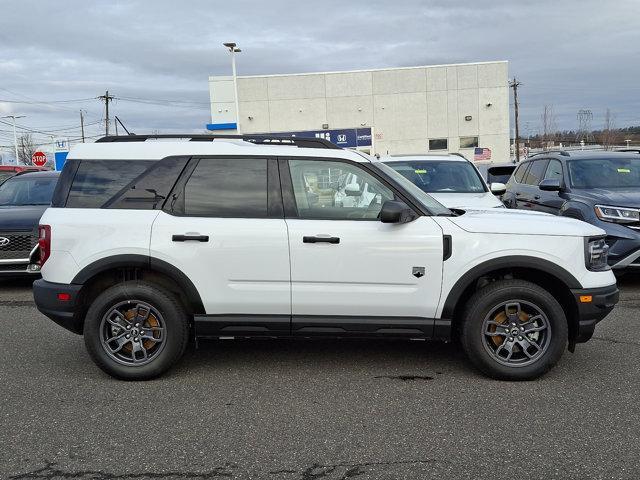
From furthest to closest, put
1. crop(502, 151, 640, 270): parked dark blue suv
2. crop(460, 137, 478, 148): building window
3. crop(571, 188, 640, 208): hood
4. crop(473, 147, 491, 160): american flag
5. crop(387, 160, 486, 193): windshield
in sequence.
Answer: crop(460, 137, 478, 148): building window < crop(473, 147, 491, 160): american flag < crop(387, 160, 486, 193): windshield < crop(571, 188, 640, 208): hood < crop(502, 151, 640, 270): parked dark blue suv

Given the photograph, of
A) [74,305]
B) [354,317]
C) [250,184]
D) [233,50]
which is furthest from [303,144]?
[233,50]

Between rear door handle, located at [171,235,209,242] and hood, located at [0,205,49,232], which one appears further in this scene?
hood, located at [0,205,49,232]

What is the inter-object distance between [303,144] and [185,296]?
1.56 metres

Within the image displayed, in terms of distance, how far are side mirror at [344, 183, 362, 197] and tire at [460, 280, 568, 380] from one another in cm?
119

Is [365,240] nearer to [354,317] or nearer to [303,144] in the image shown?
[354,317]

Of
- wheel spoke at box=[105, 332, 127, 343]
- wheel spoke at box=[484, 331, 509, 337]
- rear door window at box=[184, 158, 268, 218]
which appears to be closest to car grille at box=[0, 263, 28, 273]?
wheel spoke at box=[105, 332, 127, 343]

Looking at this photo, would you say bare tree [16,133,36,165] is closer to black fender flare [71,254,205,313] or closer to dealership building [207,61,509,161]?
dealership building [207,61,509,161]

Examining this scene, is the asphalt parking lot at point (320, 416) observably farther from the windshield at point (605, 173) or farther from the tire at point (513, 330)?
the windshield at point (605, 173)

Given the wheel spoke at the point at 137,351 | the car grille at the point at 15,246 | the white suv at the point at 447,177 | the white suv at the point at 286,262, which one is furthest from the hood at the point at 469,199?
the car grille at the point at 15,246

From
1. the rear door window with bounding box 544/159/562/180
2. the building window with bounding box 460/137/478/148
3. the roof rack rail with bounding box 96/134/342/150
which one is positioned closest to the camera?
the roof rack rail with bounding box 96/134/342/150

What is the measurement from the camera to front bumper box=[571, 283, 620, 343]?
4.36 m

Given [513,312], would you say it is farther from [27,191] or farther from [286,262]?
[27,191]

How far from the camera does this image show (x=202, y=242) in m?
4.41

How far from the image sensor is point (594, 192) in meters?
7.89
